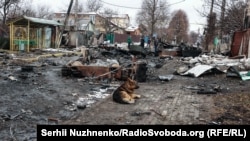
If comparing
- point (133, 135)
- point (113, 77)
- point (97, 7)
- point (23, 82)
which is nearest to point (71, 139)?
point (133, 135)

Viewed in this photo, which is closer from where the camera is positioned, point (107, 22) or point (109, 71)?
point (109, 71)

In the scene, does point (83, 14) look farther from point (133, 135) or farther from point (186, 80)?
point (133, 135)

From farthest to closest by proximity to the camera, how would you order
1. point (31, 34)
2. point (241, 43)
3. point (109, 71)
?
point (31, 34) → point (241, 43) → point (109, 71)

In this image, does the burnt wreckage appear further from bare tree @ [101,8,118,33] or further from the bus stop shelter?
bare tree @ [101,8,118,33]

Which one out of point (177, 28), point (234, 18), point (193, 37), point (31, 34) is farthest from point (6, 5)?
point (193, 37)

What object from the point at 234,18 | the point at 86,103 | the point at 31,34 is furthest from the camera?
the point at 31,34

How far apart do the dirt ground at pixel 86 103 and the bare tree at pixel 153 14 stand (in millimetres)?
48551

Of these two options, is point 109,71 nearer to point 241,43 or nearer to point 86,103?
point 86,103

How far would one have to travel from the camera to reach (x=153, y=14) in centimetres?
6147

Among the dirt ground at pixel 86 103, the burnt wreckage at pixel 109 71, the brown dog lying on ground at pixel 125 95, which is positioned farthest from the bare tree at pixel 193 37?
the brown dog lying on ground at pixel 125 95

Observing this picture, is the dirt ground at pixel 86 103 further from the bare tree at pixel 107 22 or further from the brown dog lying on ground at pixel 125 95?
the bare tree at pixel 107 22

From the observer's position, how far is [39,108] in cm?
829

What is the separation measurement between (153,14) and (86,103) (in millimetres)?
53621

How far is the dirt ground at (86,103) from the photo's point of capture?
7.16 m
